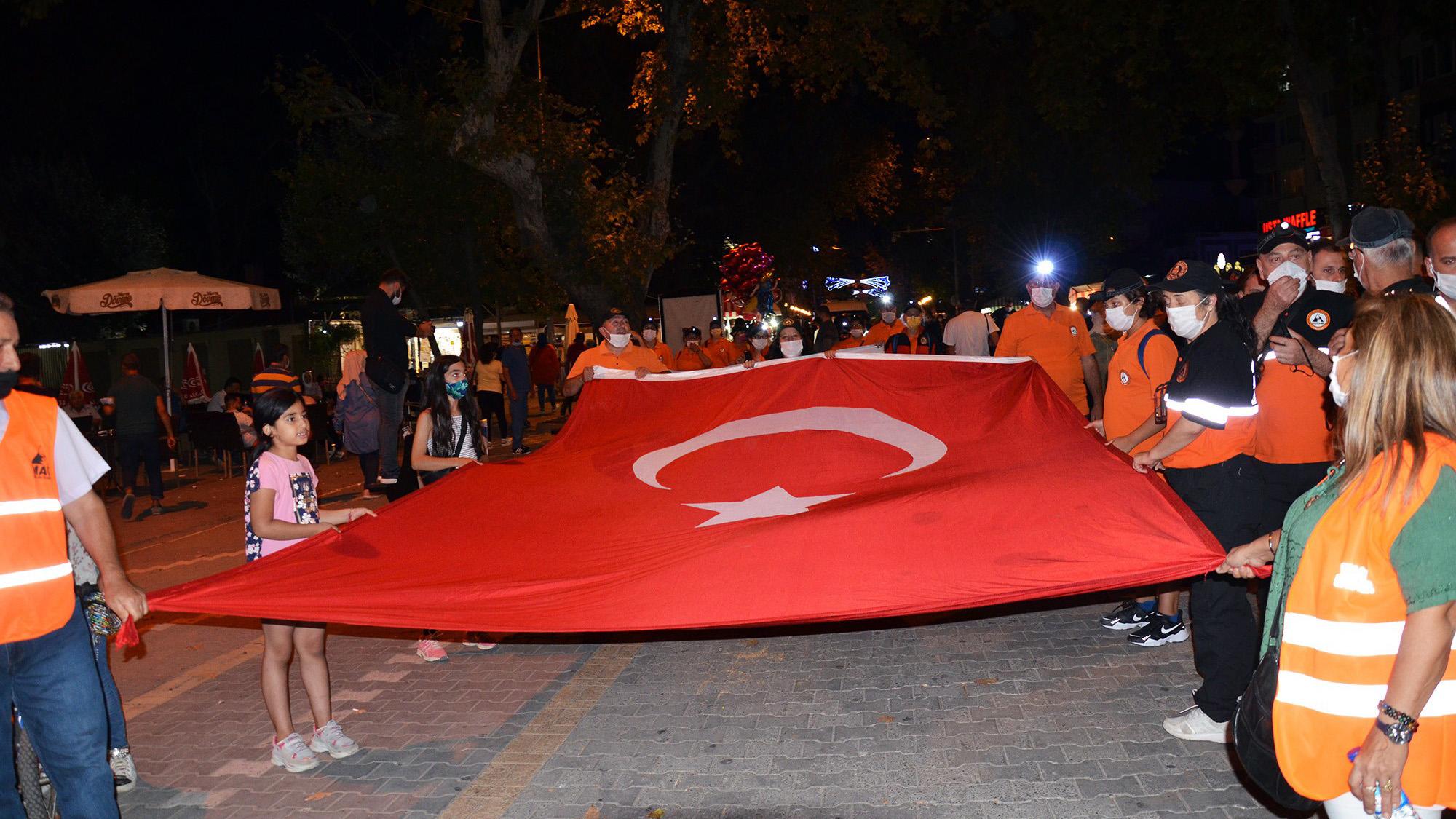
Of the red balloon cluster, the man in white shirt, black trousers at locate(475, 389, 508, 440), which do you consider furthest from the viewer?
the red balloon cluster

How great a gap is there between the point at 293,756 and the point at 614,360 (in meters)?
5.33

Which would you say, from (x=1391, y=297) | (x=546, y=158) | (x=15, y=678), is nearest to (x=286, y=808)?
(x=15, y=678)

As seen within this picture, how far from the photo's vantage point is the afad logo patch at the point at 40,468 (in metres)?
3.58

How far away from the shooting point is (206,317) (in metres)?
46.2

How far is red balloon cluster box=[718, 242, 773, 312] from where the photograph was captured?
3550cm

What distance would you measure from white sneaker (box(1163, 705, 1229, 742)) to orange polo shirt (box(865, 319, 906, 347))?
10856mm

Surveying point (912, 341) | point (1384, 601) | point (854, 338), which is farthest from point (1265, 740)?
point (854, 338)

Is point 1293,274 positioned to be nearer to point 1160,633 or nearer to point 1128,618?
point 1160,633

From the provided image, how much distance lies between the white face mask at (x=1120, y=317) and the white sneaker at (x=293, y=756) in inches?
204

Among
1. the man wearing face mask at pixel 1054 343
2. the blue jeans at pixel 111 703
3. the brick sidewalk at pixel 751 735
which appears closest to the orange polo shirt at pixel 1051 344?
the man wearing face mask at pixel 1054 343

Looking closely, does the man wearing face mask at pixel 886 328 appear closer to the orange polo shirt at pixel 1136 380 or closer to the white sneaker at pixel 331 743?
the orange polo shirt at pixel 1136 380

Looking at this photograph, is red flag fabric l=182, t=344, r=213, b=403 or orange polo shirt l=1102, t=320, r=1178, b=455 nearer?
orange polo shirt l=1102, t=320, r=1178, b=455

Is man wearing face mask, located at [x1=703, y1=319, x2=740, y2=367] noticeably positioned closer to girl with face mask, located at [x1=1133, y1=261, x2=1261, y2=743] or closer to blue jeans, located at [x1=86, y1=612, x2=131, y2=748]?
girl with face mask, located at [x1=1133, y1=261, x2=1261, y2=743]

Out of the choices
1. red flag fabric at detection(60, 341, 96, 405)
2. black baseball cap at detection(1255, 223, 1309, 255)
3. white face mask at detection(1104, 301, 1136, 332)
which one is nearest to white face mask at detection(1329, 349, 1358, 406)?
black baseball cap at detection(1255, 223, 1309, 255)
